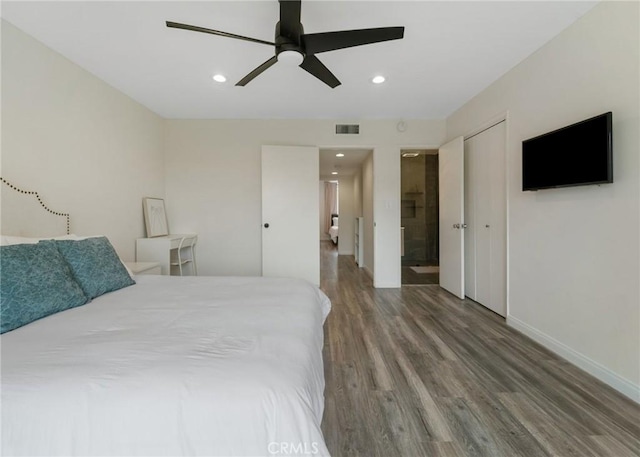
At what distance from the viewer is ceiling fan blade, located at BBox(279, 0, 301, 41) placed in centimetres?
149

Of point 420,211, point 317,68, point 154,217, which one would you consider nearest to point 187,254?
point 154,217

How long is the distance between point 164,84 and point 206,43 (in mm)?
986

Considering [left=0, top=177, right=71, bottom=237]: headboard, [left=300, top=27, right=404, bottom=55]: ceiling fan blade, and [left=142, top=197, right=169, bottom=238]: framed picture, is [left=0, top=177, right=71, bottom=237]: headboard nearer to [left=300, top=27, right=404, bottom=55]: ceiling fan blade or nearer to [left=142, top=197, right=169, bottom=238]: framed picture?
[left=142, top=197, right=169, bottom=238]: framed picture

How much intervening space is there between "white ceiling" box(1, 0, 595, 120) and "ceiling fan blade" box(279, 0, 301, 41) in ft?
1.05

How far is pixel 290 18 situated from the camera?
5.19ft

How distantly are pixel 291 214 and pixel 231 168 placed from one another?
110 cm

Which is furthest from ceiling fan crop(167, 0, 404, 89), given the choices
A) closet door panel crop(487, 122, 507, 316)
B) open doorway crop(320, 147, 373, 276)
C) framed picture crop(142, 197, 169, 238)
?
open doorway crop(320, 147, 373, 276)

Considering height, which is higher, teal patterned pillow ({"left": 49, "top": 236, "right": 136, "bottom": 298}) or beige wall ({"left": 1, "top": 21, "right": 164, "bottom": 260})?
beige wall ({"left": 1, "top": 21, "right": 164, "bottom": 260})

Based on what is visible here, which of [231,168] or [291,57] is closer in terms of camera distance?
[291,57]

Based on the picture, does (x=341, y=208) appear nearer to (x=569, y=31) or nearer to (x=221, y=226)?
(x=221, y=226)

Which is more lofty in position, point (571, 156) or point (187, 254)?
point (571, 156)

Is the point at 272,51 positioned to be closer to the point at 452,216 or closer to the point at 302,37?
the point at 302,37

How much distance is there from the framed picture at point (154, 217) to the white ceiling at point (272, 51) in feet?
4.01

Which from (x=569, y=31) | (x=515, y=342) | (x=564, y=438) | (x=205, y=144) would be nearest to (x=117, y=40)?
(x=205, y=144)
